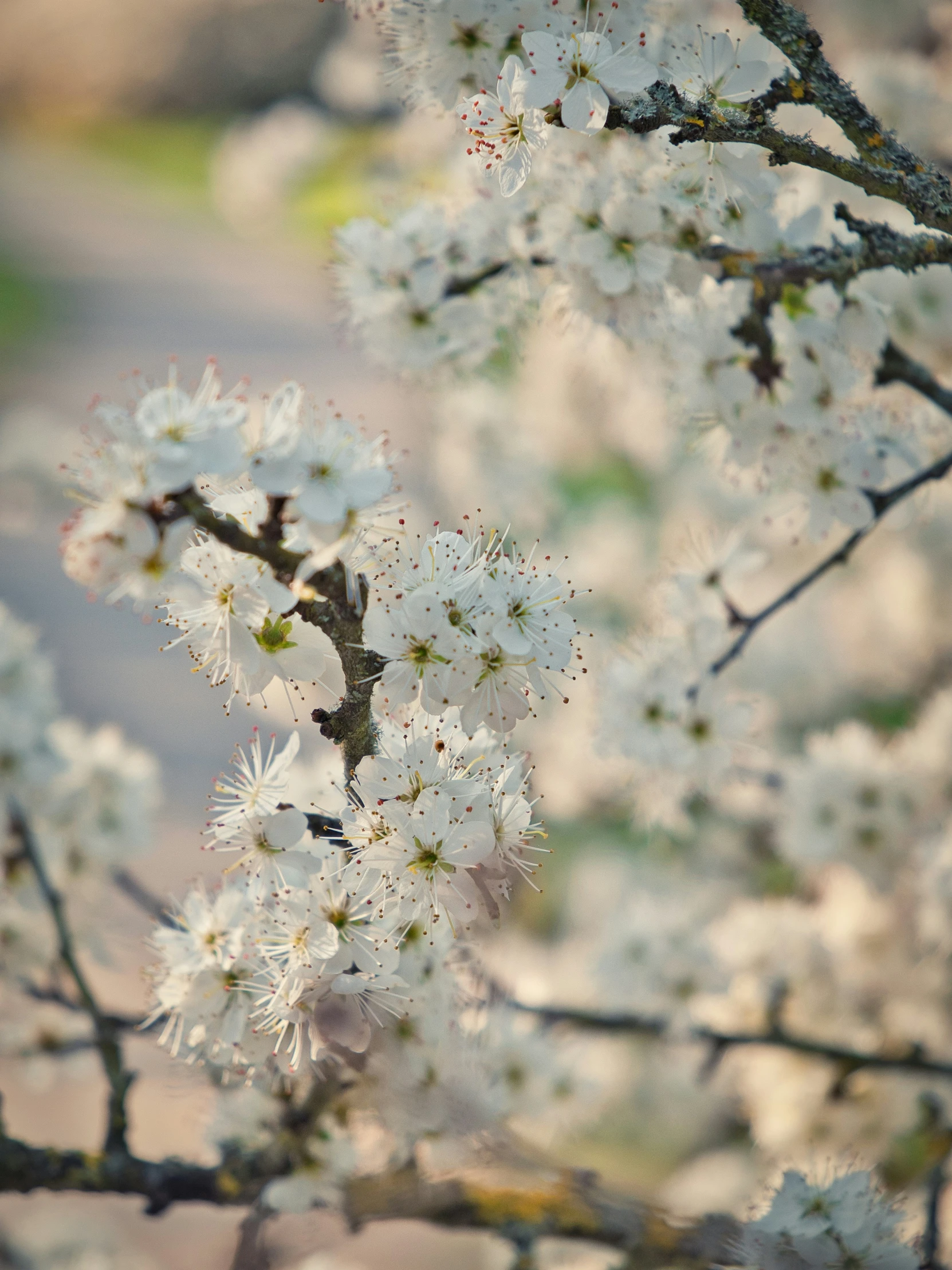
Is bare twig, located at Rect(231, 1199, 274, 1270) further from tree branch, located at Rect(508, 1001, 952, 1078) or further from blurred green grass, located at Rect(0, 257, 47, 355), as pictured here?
blurred green grass, located at Rect(0, 257, 47, 355)

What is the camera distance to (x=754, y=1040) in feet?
3.73

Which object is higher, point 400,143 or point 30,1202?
point 400,143

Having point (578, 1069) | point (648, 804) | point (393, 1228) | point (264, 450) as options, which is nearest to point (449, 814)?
point (264, 450)

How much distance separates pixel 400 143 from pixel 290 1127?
212cm

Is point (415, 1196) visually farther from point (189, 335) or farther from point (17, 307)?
point (17, 307)

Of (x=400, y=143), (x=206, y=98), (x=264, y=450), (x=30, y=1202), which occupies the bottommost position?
(x=30, y=1202)

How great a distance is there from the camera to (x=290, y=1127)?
750mm

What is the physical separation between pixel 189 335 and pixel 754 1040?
12.1 feet

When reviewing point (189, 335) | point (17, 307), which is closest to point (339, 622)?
point (189, 335)

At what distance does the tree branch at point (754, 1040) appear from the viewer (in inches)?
43.1

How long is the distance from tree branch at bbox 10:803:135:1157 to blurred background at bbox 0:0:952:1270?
2.2 inches

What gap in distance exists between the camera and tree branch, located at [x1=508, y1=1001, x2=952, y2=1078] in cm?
110

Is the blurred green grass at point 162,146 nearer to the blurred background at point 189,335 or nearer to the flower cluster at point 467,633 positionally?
the blurred background at point 189,335

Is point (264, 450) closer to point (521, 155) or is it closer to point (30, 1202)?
point (521, 155)
